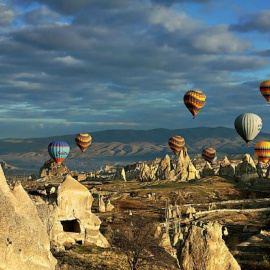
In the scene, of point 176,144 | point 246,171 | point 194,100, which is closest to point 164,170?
point 176,144

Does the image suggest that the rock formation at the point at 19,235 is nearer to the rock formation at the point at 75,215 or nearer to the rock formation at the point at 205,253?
the rock formation at the point at 205,253

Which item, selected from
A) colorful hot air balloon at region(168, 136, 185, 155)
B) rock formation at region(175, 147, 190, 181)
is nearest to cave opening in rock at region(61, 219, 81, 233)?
rock formation at region(175, 147, 190, 181)

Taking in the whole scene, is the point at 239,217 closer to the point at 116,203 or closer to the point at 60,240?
the point at 116,203

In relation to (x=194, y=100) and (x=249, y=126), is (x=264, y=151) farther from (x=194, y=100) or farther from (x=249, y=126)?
(x=194, y=100)

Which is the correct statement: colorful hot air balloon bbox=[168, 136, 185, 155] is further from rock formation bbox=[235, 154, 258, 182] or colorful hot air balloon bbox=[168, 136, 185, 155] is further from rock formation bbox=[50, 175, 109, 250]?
rock formation bbox=[50, 175, 109, 250]

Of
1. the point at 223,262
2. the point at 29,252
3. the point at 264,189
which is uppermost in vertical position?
the point at 29,252

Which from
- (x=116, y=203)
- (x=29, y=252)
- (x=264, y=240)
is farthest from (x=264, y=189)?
(x=29, y=252)
